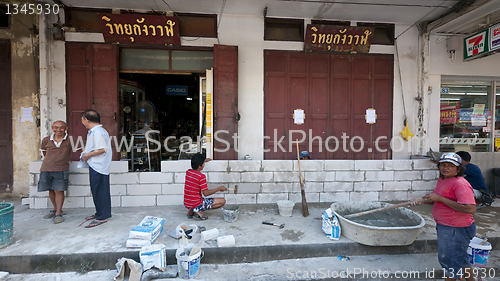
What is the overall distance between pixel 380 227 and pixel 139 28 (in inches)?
216

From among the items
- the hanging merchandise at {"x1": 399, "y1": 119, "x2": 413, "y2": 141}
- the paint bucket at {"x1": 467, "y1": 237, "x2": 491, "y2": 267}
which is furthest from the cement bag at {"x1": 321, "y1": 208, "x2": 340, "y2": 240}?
the hanging merchandise at {"x1": 399, "y1": 119, "x2": 413, "y2": 141}

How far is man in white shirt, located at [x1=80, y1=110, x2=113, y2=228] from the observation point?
3.78m

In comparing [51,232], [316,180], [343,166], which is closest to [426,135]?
[343,166]

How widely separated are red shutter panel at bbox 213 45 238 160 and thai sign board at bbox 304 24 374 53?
1.69m

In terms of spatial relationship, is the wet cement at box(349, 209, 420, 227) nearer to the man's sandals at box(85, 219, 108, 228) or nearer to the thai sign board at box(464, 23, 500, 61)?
the thai sign board at box(464, 23, 500, 61)

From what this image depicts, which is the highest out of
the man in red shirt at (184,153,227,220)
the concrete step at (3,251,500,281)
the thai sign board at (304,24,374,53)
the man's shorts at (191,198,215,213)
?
the thai sign board at (304,24,374,53)

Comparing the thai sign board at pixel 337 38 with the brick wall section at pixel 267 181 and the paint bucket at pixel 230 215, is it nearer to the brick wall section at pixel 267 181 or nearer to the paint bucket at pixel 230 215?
the brick wall section at pixel 267 181

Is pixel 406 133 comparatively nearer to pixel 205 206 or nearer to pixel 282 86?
pixel 282 86

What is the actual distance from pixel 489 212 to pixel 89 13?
8.94m

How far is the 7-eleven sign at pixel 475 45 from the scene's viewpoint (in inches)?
199

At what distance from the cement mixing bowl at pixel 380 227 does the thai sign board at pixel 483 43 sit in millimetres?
3907

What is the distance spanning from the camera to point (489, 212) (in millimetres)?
4680

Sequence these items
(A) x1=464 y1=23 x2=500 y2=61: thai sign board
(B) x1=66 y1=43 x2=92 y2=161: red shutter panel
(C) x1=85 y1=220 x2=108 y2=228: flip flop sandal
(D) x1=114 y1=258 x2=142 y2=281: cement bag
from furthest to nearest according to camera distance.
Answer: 1. (B) x1=66 y1=43 x2=92 y2=161: red shutter panel
2. (A) x1=464 y1=23 x2=500 y2=61: thai sign board
3. (C) x1=85 y1=220 x2=108 y2=228: flip flop sandal
4. (D) x1=114 y1=258 x2=142 y2=281: cement bag

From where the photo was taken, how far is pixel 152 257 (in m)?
2.87
